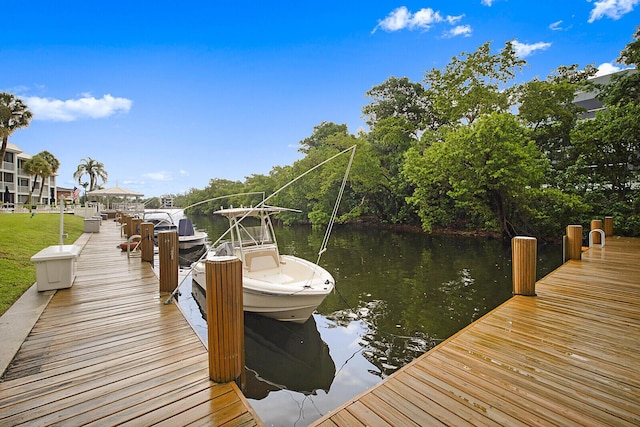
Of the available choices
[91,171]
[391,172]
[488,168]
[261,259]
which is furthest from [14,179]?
[488,168]

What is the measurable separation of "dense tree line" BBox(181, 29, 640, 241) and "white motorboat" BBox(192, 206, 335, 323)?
1254 cm

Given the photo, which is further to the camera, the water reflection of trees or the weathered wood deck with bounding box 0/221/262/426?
the water reflection of trees

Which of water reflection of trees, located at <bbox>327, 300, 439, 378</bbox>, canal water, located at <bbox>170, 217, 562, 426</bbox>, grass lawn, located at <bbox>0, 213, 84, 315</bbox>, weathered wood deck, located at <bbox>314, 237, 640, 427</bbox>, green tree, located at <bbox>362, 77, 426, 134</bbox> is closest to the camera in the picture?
weathered wood deck, located at <bbox>314, 237, 640, 427</bbox>

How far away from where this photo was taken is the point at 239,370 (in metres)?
2.95

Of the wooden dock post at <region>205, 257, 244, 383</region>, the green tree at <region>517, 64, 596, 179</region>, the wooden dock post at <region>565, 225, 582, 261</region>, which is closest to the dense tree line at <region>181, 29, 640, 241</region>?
the green tree at <region>517, 64, 596, 179</region>

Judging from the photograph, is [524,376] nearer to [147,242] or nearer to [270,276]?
[270,276]

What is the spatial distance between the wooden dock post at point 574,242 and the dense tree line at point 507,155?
23.5ft

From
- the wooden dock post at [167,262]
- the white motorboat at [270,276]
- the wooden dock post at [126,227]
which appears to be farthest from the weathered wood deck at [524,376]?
the wooden dock post at [126,227]

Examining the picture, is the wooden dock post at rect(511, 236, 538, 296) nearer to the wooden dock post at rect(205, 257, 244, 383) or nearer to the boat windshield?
the wooden dock post at rect(205, 257, 244, 383)

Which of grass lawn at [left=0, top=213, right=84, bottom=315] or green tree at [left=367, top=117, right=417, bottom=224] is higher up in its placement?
green tree at [left=367, top=117, right=417, bottom=224]

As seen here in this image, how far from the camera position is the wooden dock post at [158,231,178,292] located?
5820 mm

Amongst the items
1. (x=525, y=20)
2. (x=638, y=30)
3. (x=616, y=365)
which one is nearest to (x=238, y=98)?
(x=525, y=20)

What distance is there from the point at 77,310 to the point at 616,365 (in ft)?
24.2

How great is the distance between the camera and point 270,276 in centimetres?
732
